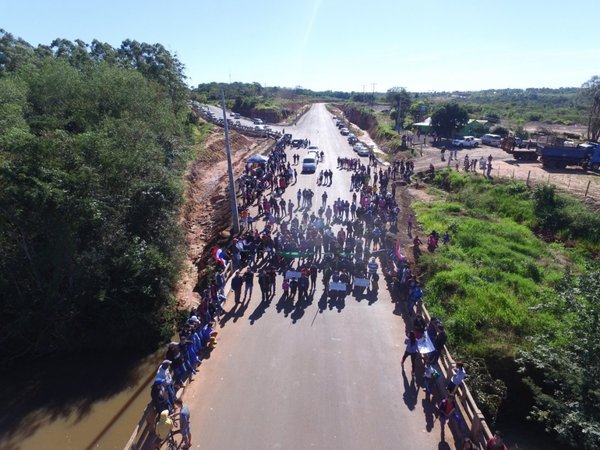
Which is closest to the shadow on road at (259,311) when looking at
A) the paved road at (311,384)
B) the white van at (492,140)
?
the paved road at (311,384)

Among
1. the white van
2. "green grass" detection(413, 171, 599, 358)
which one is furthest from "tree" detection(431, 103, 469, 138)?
"green grass" detection(413, 171, 599, 358)

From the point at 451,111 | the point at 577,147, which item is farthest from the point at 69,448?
the point at 451,111

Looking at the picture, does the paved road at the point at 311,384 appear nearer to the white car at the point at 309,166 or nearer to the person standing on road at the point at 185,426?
the person standing on road at the point at 185,426

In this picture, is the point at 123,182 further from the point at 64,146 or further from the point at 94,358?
the point at 94,358

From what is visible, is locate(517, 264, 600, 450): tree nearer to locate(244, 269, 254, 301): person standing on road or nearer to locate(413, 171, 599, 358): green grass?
locate(413, 171, 599, 358): green grass

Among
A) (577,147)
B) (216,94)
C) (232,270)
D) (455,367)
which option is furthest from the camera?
(216,94)

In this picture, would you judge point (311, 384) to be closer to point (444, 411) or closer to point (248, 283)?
point (444, 411)
